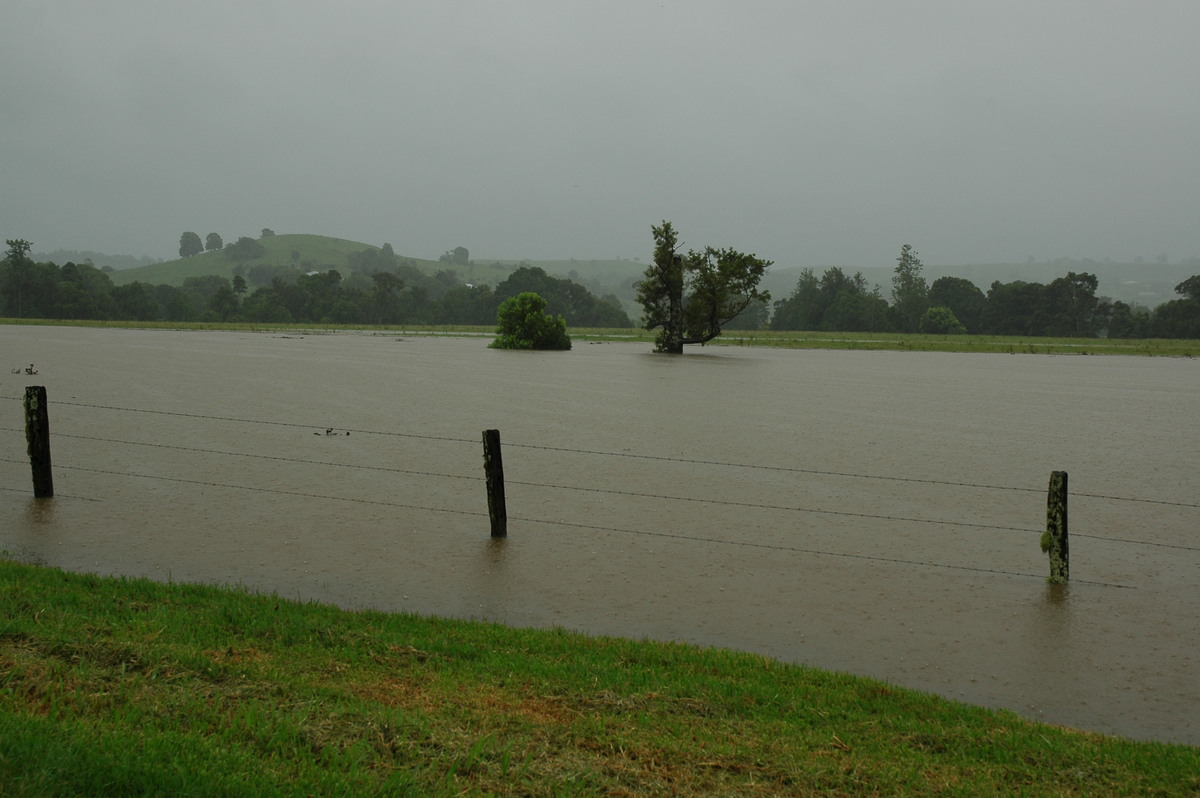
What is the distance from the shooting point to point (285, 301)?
142 m

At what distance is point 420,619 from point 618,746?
321 cm

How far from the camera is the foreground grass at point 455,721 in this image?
14.9ft

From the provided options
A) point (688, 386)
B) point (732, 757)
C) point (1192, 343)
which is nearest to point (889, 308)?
point (1192, 343)

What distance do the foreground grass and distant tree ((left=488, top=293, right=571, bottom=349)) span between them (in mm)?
59235

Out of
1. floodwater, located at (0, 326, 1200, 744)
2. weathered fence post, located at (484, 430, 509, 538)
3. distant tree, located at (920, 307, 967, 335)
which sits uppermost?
distant tree, located at (920, 307, 967, 335)

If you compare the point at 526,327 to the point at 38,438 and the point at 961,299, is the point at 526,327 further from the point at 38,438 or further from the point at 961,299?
the point at 961,299

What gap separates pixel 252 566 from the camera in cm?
1007

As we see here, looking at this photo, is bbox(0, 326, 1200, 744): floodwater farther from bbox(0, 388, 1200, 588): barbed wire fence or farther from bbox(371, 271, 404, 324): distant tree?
bbox(371, 271, 404, 324): distant tree

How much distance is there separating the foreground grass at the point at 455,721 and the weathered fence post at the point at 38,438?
20.4 ft

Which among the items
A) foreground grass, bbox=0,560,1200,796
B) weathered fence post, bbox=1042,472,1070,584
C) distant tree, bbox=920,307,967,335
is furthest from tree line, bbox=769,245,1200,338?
foreground grass, bbox=0,560,1200,796

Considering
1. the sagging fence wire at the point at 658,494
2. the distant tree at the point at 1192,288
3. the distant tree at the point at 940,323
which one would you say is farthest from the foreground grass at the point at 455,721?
the distant tree at the point at 940,323

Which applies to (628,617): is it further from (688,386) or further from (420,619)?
(688,386)

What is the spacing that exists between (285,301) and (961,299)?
93.7 meters

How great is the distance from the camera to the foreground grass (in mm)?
4543
